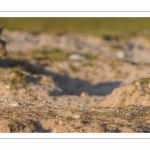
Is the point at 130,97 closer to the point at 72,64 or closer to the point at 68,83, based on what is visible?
the point at 68,83

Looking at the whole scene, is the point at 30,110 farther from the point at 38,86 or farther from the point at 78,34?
the point at 78,34

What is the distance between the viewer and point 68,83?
1298 centimetres

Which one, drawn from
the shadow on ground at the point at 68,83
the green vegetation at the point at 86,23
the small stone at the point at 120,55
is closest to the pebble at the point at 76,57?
the shadow on ground at the point at 68,83

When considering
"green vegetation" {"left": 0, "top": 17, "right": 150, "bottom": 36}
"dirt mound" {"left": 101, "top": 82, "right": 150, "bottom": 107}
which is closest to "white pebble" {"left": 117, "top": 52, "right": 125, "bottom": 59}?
"dirt mound" {"left": 101, "top": 82, "right": 150, "bottom": 107}

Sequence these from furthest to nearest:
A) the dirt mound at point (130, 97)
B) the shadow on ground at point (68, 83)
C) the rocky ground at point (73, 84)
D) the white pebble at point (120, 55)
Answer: the white pebble at point (120, 55), the shadow on ground at point (68, 83), the dirt mound at point (130, 97), the rocky ground at point (73, 84)

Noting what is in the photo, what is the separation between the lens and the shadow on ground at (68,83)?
12242 millimetres

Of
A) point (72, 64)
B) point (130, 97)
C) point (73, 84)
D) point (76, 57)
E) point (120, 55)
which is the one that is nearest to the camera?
point (130, 97)

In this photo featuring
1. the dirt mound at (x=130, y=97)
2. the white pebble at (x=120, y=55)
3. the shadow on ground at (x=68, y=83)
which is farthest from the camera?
the white pebble at (x=120, y=55)

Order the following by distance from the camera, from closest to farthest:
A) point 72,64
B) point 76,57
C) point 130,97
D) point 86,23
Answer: point 130,97 < point 72,64 < point 76,57 < point 86,23

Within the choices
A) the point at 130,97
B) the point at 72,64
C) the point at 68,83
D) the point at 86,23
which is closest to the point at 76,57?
the point at 72,64

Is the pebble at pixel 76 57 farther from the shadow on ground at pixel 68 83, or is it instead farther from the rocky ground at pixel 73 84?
the shadow on ground at pixel 68 83

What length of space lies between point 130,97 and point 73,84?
3.67 m

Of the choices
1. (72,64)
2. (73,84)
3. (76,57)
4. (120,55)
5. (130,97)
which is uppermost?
(120,55)

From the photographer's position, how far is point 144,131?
699 centimetres
